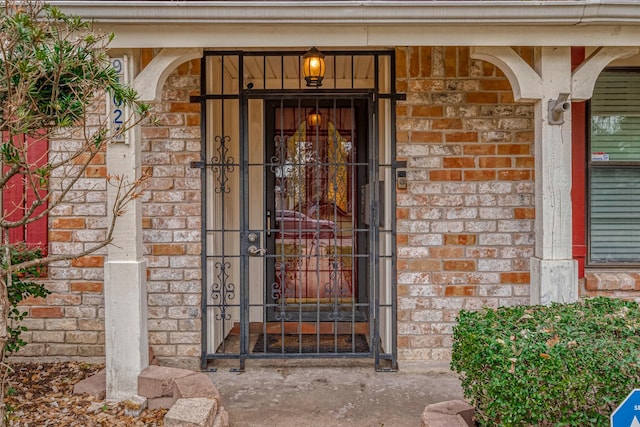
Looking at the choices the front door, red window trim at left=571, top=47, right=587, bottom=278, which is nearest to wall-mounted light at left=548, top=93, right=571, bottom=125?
red window trim at left=571, top=47, right=587, bottom=278

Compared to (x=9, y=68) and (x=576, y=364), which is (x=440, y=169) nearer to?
(x=576, y=364)

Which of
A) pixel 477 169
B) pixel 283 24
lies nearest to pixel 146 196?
pixel 283 24

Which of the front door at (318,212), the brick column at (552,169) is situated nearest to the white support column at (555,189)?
the brick column at (552,169)

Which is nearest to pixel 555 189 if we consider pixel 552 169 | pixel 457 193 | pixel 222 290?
pixel 552 169

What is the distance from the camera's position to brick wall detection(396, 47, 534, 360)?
13.3 ft

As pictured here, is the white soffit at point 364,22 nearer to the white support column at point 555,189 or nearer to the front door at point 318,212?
the white support column at point 555,189

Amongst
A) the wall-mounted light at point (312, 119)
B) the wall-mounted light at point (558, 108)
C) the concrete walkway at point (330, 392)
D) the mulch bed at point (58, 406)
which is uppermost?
the wall-mounted light at point (312, 119)

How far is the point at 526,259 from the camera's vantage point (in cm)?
407

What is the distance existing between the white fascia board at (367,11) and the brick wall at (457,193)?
1.07m

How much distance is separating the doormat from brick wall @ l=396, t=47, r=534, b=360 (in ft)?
1.67

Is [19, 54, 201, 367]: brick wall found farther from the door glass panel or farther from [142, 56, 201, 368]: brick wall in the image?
the door glass panel

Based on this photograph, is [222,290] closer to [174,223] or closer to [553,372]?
[174,223]

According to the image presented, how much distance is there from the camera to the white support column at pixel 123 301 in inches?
126

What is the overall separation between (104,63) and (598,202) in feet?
13.4
